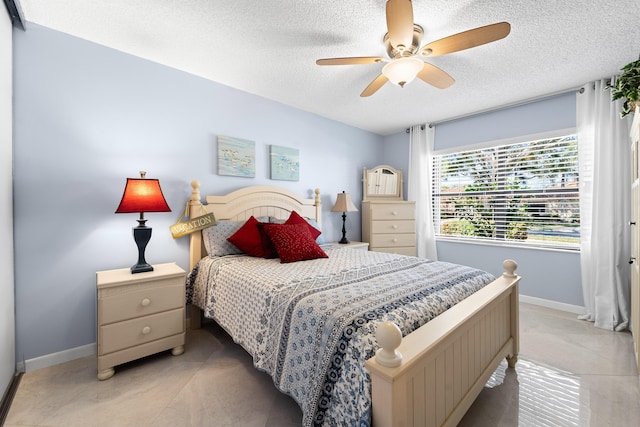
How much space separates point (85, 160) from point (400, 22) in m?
2.35

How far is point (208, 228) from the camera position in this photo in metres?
2.52

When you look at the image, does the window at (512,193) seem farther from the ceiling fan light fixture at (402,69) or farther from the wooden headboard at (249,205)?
the ceiling fan light fixture at (402,69)

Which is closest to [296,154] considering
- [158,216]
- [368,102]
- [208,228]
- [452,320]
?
[368,102]

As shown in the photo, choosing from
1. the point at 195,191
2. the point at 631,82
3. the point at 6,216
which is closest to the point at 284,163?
the point at 195,191

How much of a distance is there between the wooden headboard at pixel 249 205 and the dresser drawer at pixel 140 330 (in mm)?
597

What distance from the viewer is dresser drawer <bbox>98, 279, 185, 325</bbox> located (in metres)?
1.76

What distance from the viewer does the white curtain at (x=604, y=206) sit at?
258cm

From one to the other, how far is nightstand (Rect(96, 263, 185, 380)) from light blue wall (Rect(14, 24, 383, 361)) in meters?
0.33

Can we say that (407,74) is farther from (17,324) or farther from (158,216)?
(17,324)

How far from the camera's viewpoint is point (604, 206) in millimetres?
2666

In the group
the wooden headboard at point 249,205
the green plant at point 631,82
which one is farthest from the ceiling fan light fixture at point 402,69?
the wooden headboard at point 249,205

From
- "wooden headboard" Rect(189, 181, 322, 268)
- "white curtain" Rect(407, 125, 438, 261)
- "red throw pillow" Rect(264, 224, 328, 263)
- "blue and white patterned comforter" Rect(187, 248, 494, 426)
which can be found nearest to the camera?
"blue and white patterned comforter" Rect(187, 248, 494, 426)

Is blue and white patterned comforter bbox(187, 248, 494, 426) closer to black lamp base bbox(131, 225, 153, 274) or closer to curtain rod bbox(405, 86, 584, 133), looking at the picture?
black lamp base bbox(131, 225, 153, 274)

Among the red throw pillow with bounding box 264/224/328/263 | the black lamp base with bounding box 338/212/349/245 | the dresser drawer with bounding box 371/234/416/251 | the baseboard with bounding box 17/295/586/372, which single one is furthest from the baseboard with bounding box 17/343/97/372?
the dresser drawer with bounding box 371/234/416/251
